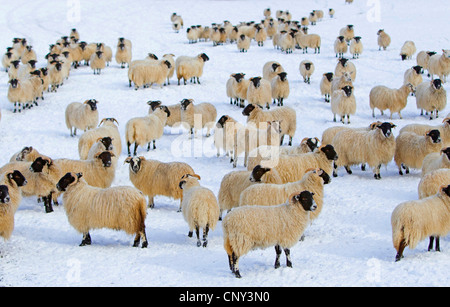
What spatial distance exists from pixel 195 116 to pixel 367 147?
6.07m

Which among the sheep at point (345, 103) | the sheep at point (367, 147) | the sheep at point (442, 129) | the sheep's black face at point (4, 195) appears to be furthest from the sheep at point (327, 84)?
the sheep's black face at point (4, 195)

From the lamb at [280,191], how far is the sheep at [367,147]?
397 cm

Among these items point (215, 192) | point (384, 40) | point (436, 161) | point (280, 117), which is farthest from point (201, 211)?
point (384, 40)

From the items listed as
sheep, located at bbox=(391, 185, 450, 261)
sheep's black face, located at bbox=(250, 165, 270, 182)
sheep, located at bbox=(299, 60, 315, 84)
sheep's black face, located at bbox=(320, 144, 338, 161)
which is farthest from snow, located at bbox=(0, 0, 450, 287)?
sheep's black face, located at bbox=(250, 165, 270, 182)

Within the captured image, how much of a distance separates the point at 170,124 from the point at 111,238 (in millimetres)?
8165

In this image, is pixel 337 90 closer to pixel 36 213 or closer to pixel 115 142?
pixel 115 142

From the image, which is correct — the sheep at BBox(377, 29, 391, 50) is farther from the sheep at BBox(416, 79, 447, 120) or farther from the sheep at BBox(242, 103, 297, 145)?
the sheep at BBox(242, 103, 297, 145)

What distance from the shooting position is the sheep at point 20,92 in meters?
19.0

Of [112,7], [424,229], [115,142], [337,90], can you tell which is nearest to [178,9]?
[112,7]

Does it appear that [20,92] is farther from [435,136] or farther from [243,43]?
[243,43]

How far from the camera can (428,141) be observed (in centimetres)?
1221

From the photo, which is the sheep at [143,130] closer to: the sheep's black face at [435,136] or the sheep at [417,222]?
the sheep's black face at [435,136]

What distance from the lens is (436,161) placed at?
10.9 metres

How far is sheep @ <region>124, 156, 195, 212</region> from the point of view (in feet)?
35.7
